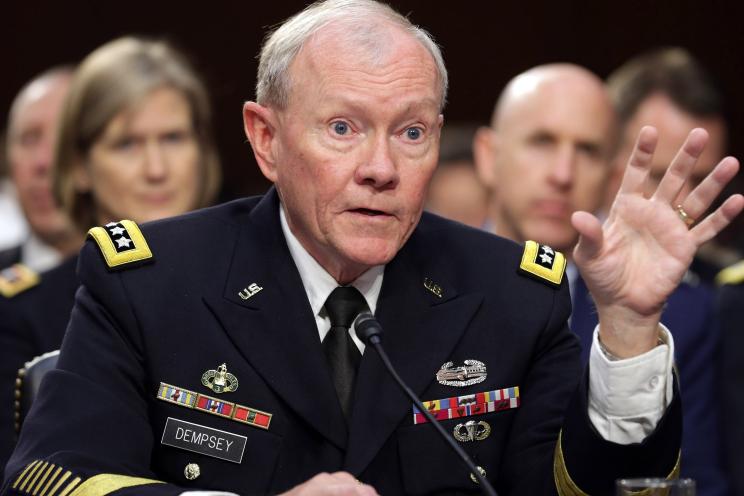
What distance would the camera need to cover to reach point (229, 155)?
768cm

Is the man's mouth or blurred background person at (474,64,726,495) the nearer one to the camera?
the man's mouth

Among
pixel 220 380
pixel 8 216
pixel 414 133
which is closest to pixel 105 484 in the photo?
pixel 220 380

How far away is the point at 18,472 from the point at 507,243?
3.83 feet

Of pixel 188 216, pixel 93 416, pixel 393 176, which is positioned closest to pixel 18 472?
pixel 93 416

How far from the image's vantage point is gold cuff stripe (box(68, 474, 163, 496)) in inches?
92.4

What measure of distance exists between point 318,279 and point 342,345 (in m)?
0.17

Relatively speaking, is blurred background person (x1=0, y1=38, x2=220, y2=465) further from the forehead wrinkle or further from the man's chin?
the forehead wrinkle

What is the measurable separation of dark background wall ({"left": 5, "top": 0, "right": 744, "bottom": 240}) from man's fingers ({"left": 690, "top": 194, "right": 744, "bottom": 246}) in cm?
490

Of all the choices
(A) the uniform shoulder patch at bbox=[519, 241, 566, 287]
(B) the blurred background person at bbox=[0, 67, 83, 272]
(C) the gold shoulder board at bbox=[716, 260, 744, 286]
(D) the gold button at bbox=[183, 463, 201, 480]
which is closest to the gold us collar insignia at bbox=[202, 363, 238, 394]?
(D) the gold button at bbox=[183, 463, 201, 480]

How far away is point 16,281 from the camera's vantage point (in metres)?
3.88

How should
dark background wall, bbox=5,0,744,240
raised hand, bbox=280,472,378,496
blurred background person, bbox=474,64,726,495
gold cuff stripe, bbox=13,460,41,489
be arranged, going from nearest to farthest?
1. raised hand, bbox=280,472,378,496
2. gold cuff stripe, bbox=13,460,41,489
3. blurred background person, bbox=474,64,726,495
4. dark background wall, bbox=5,0,744,240

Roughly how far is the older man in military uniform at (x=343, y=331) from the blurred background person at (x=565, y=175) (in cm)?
149

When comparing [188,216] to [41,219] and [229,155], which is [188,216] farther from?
[229,155]

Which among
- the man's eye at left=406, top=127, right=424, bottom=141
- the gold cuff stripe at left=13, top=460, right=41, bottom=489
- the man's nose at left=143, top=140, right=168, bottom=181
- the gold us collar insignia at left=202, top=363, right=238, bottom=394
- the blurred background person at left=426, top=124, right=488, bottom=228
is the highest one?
the man's eye at left=406, top=127, right=424, bottom=141
